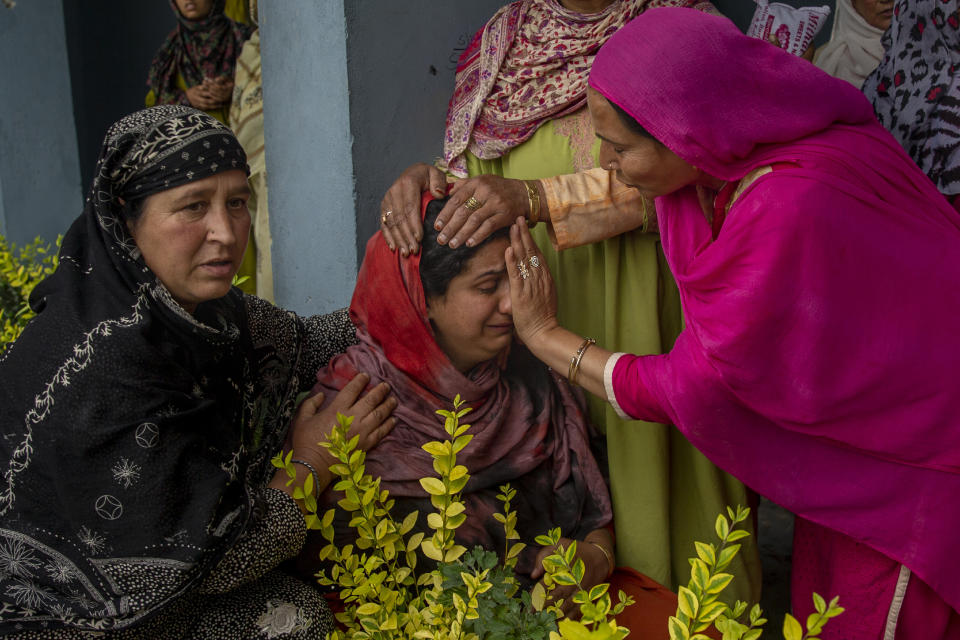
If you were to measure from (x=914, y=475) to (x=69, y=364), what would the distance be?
1.55m

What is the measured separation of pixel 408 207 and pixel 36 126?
3867 mm

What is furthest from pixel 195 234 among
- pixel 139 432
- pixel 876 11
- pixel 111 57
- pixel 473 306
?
pixel 111 57

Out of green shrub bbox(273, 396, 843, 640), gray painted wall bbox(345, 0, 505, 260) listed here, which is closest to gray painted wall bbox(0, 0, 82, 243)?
gray painted wall bbox(345, 0, 505, 260)

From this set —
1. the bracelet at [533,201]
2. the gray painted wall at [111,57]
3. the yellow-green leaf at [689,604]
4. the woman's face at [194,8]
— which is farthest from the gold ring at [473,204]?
the gray painted wall at [111,57]

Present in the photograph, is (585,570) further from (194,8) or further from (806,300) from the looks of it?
(194,8)

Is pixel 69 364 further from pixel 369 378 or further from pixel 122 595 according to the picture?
pixel 369 378

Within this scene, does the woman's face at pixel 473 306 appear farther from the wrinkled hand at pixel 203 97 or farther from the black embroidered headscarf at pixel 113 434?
the wrinkled hand at pixel 203 97

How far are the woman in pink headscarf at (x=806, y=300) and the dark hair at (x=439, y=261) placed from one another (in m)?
0.37

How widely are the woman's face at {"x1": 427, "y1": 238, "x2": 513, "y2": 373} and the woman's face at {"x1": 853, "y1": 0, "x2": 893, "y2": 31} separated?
1860 millimetres

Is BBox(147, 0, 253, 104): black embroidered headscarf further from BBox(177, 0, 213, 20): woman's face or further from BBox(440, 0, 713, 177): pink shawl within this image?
BBox(440, 0, 713, 177): pink shawl

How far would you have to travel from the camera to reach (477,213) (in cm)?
168

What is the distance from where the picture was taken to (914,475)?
145cm

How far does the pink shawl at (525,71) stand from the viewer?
6.48 feet

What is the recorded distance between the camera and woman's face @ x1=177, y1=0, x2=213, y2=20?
154 inches
